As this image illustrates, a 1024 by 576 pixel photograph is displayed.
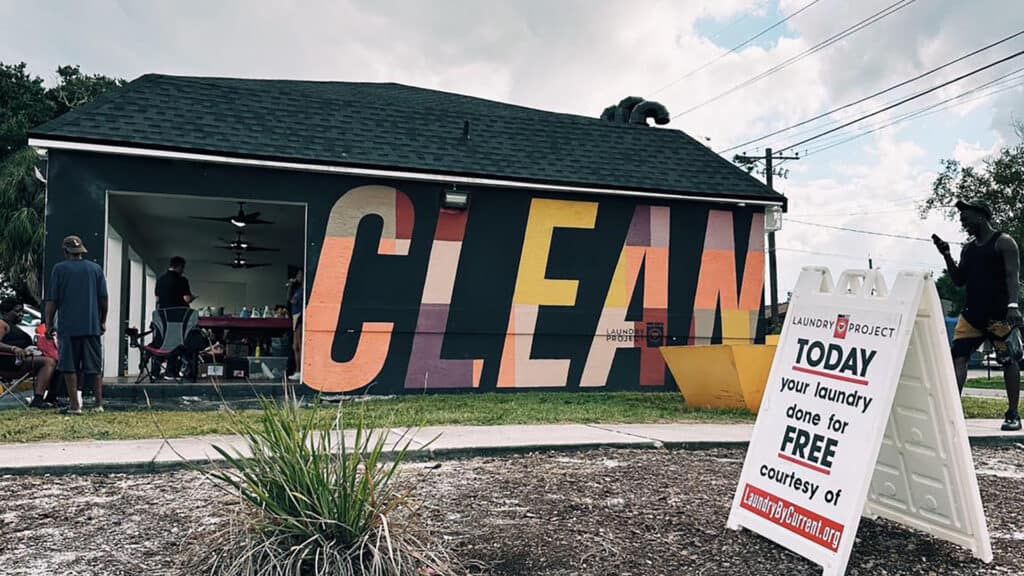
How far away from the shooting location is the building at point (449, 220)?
31.1 ft

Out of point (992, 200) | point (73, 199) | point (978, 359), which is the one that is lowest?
point (978, 359)

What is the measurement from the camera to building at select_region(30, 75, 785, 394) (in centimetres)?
947

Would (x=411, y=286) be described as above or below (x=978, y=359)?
above

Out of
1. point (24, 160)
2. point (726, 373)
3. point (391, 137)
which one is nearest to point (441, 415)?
point (726, 373)

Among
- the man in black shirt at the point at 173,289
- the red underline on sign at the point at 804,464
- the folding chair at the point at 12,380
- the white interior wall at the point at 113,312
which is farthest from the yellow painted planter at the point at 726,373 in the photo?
the white interior wall at the point at 113,312

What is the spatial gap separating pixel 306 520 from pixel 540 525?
1.33 m

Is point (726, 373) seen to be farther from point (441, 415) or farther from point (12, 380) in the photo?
point (12, 380)

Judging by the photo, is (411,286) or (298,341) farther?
(298,341)

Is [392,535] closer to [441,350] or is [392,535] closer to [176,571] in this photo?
[176,571]

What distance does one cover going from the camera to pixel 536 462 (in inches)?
204

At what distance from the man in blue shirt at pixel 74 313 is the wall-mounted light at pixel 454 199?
4.25 m

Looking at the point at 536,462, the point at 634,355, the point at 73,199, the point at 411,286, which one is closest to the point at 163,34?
the point at 73,199

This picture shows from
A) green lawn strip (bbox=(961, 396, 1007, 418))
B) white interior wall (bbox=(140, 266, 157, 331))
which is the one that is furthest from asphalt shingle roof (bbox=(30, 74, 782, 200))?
white interior wall (bbox=(140, 266, 157, 331))

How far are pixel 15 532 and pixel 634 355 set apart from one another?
873cm
